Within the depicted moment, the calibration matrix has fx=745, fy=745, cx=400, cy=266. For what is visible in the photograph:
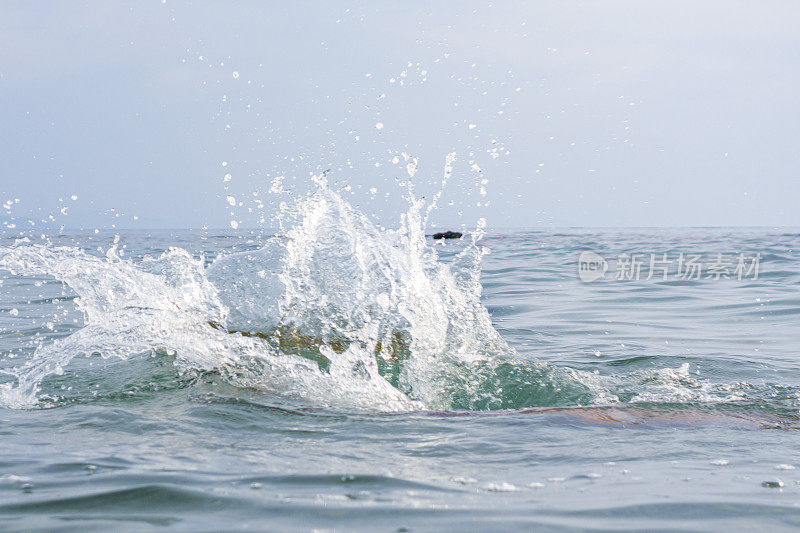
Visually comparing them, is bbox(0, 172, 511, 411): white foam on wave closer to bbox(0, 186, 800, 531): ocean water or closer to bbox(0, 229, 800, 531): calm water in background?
bbox(0, 186, 800, 531): ocean water

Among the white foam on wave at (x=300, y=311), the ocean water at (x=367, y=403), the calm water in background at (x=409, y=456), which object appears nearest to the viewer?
the calm water in background at (x=409, y=456)

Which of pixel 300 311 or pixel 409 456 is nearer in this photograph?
pixel 409 456

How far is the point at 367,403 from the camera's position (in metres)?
4.57

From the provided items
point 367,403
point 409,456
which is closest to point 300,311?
point 367,403

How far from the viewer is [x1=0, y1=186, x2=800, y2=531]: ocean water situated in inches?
107

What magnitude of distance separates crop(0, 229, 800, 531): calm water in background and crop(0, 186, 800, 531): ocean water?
0.05 feet

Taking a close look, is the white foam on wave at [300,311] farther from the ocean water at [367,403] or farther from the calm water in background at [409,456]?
the calm water in background at [409,456]

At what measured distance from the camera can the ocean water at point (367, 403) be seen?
2723 mm

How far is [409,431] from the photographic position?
394 cm

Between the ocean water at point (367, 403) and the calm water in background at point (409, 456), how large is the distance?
2 cm

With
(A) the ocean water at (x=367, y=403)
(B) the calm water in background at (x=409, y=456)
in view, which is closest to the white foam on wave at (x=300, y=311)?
(A) the ocean water at (x=367, y=403)

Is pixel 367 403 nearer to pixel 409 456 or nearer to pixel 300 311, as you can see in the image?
pixel 409 456

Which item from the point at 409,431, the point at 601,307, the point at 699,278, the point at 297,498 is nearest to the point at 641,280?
Answer: the point at 699,278

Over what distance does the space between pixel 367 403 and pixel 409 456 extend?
1.16 m
